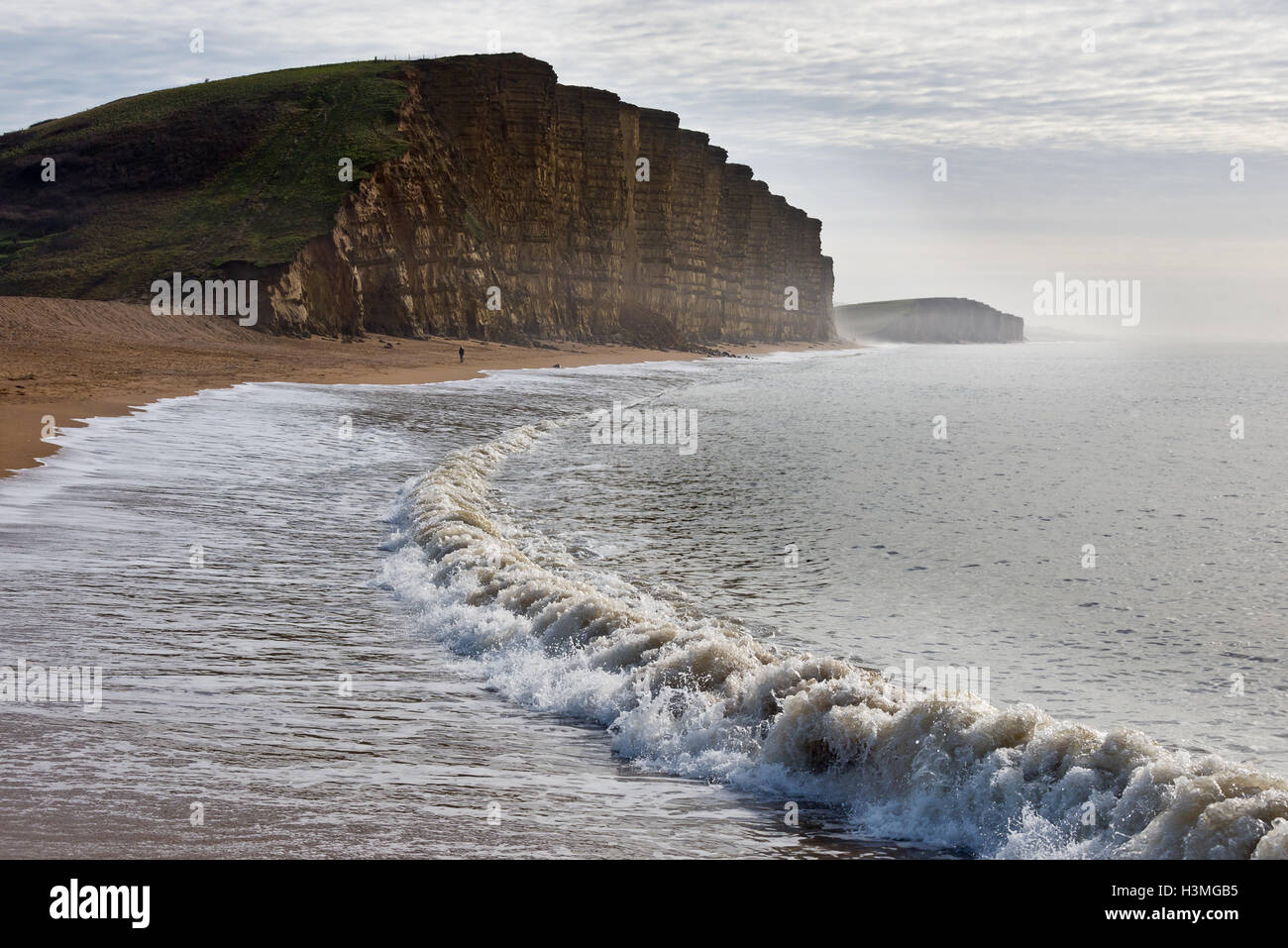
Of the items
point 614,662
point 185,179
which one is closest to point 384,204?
point 185,179

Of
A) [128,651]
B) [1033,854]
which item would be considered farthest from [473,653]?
[1033,854]

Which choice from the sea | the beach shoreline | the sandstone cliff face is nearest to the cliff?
the sandstone cliff face

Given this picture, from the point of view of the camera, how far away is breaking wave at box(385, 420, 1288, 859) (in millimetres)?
6004

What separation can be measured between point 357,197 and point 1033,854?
67.4 meters

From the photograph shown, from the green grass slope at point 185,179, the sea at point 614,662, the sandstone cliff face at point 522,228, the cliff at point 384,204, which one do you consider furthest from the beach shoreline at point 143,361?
the green grass slope at point 185,179

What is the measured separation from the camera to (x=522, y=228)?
86.7 metres

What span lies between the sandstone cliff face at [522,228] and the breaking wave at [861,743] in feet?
172

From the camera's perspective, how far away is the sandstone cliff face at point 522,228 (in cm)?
6794

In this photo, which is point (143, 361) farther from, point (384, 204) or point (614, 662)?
point (614, 662)

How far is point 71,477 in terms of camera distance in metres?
16.6

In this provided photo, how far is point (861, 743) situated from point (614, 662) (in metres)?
2.64

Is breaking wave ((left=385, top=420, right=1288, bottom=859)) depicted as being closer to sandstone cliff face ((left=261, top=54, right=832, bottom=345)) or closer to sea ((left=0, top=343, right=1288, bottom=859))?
sea ((left=0, top=343, right=1288, bottom=859))
